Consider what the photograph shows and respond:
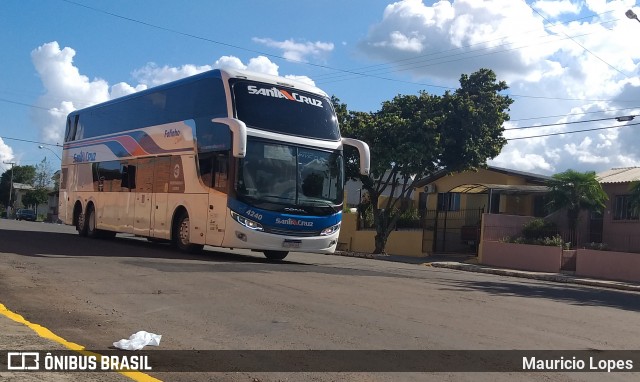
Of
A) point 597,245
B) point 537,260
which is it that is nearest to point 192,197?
point 537,260

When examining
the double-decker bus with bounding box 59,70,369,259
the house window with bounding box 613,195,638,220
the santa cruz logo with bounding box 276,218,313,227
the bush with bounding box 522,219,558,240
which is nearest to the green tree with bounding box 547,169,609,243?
the bush with bounding box 522,219,558,240

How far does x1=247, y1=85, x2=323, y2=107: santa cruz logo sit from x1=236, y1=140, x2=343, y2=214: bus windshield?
4.24 ft

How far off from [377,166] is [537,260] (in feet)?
27.8

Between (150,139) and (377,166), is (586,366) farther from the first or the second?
(377,166)

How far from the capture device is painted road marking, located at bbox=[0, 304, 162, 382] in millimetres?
5805

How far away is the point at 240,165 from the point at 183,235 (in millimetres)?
3572

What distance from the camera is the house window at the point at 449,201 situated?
121 feet

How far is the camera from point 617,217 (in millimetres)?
28234

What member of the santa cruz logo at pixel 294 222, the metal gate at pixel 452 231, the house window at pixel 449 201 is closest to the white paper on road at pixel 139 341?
the santa cruz logo at pixel 294 222

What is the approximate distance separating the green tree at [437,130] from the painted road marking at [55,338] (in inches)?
871

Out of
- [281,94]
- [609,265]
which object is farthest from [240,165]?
[609,265]

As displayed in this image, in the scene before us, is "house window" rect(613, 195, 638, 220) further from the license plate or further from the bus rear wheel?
the bus rear wheel

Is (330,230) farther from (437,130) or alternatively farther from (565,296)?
(437,130)

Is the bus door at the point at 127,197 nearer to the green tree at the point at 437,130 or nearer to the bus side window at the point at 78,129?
the bus side window at the point at 78,129
